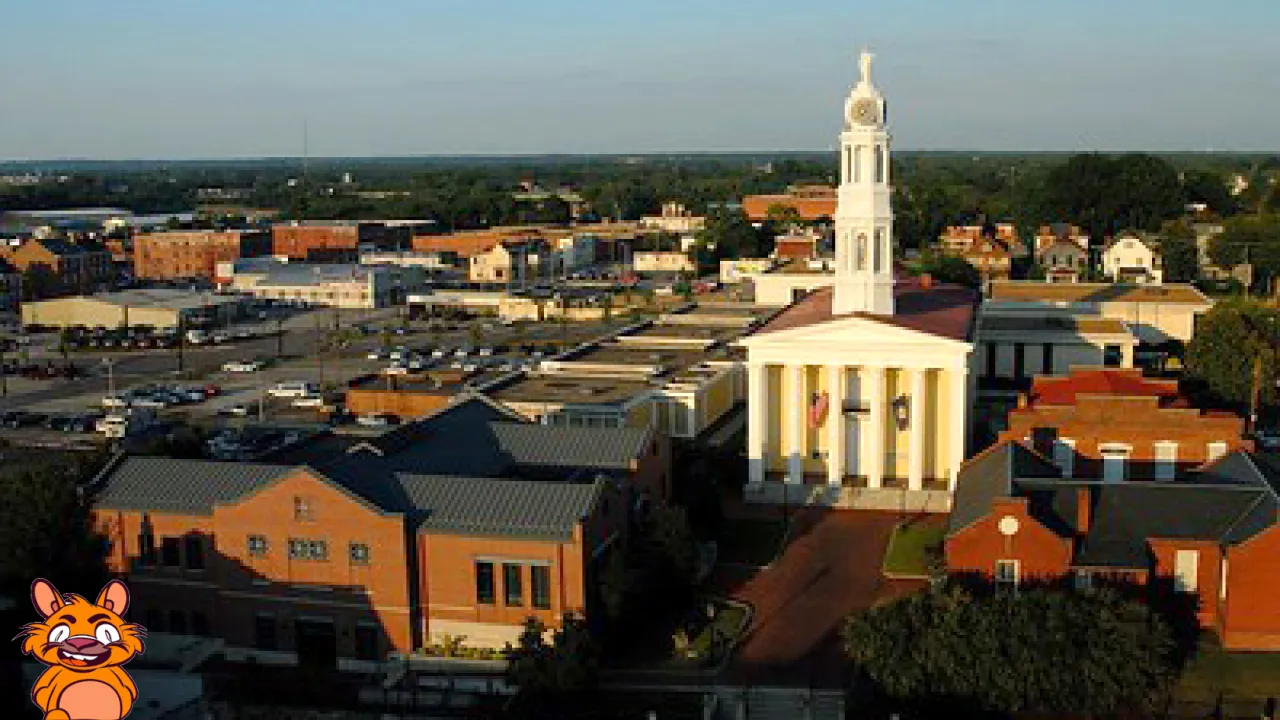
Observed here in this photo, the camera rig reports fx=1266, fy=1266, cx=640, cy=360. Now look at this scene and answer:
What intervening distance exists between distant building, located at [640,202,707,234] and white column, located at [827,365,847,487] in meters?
124

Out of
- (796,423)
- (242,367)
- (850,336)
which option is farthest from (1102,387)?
(242,367)

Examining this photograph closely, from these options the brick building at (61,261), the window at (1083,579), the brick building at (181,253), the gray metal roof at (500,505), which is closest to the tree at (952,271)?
the window at (1083,579)

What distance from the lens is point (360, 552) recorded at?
3481 cm

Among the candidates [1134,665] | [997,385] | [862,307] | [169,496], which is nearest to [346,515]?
[169,496]

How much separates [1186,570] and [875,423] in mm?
15510

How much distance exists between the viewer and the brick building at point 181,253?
5738 inches

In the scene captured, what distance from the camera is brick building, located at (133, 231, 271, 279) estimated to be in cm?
14575

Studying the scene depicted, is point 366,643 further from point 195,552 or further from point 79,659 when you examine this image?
point 79,659

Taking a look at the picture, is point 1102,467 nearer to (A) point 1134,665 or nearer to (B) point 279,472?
(A) point 1134,665

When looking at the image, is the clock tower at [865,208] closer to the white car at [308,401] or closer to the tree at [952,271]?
the white car at [308,401]

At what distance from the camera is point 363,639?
115ft

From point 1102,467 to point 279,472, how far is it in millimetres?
29835

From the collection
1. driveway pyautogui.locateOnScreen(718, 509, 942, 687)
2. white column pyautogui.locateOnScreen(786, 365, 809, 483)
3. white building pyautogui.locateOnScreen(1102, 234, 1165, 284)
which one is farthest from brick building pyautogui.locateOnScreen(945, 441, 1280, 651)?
white building pyautogui.locateOnScreen(1102, 234, 1165, 284)

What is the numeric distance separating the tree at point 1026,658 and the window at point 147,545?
2085cm
